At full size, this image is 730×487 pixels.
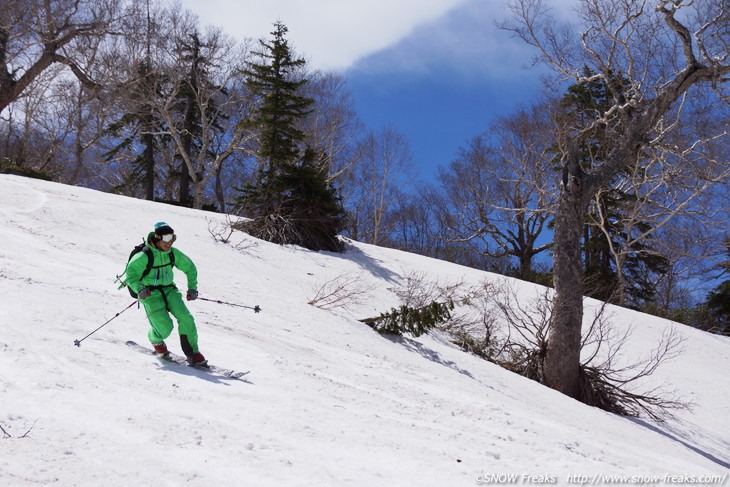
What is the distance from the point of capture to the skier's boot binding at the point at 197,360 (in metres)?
4.83

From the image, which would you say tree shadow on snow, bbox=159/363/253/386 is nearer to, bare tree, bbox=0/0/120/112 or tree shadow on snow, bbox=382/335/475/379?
tree shadow on snow, bbox=382/335/475/379

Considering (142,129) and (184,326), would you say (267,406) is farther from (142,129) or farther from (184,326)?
(142,129)

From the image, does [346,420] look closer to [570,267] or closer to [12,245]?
[570,267]

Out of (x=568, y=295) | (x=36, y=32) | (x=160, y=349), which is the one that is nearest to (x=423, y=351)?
(x=568, y=295)

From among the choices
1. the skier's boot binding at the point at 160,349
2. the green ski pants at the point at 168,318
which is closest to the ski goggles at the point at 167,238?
the green ski pants at the point at 168,318

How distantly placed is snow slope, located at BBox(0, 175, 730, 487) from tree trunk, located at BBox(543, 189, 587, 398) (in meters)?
0.92

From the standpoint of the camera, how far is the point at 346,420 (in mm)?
3955

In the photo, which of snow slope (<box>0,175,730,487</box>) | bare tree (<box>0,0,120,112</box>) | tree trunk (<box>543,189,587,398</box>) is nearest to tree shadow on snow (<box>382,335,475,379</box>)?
snow slope (<box>0,175,730,487</box>)

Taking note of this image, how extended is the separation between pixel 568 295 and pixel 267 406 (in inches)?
235

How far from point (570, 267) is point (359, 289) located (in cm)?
479

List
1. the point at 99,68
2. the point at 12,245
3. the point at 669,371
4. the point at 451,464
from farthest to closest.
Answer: the point at 99,68 < the point at 669,371 < the point at 12,245 < the point at 451,464

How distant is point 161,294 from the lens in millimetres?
5133

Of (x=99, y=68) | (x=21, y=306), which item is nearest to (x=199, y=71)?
(x=99, y=68)

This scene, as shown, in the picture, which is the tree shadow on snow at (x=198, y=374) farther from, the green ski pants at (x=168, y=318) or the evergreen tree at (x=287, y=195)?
the evergreen tree at (x=287, y=195)
